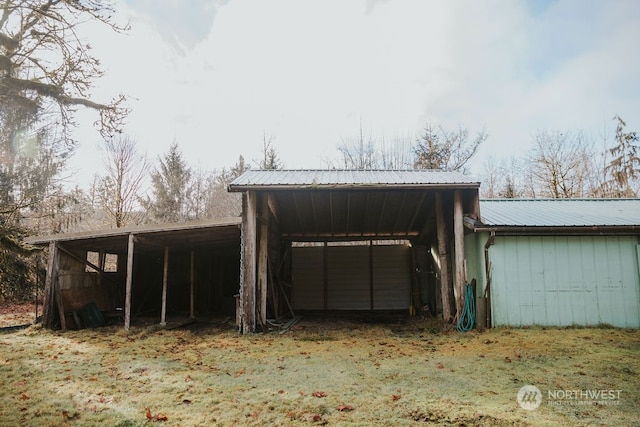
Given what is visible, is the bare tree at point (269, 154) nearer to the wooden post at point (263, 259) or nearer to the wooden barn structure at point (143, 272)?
the wooden barn structure at point (143, 272)

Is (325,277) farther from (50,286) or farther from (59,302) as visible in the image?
(50,286)

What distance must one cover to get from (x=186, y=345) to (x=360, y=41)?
987 cm

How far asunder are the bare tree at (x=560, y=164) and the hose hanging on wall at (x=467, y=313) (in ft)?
51.3

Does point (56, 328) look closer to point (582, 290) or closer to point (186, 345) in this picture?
point (186, 345)

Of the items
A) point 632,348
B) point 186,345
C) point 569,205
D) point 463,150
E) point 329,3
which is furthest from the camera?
point 463,150

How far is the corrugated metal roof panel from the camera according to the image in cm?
809

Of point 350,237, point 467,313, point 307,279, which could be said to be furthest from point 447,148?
point 467,313

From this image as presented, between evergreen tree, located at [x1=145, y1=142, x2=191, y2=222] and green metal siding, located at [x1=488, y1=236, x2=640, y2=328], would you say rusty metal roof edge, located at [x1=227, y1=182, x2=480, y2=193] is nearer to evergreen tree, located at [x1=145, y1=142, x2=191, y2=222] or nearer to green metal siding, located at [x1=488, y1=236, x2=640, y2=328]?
green metal siding, located at [x1=488, y1=236, x2=640, y2=328]

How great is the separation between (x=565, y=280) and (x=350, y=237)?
650cm

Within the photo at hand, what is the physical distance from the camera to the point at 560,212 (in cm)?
934

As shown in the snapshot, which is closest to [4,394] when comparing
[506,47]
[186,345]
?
[186,345]

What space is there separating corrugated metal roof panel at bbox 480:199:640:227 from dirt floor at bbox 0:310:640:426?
7.18 feet

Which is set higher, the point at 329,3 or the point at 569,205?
the point at 329,3

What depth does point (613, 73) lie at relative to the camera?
10.5m
